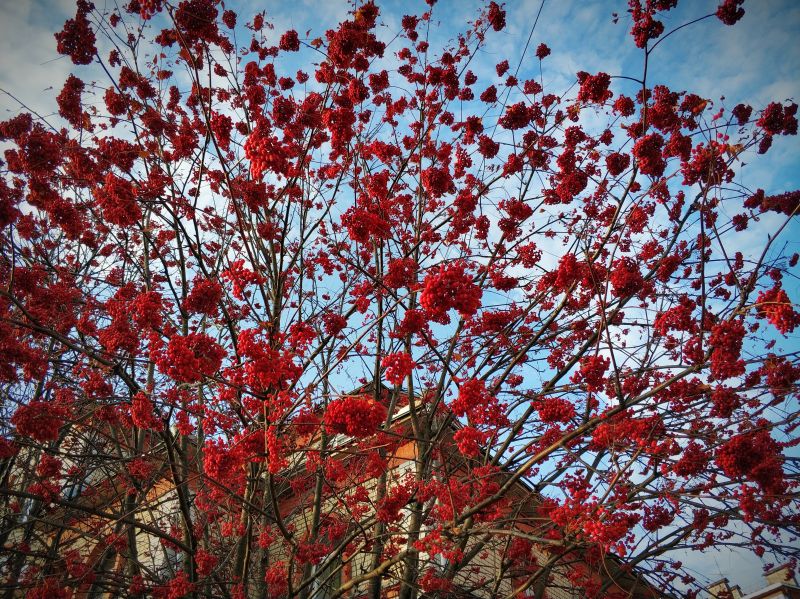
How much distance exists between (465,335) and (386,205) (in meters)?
2.17

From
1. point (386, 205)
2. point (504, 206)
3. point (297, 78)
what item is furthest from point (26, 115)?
point (504, 206)

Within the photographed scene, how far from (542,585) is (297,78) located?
775 centimetres

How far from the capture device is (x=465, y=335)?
7.11 metres

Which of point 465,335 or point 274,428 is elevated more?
point 465,335

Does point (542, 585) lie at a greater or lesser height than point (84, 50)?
lesser

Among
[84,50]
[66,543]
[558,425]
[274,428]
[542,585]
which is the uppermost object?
[84,50]

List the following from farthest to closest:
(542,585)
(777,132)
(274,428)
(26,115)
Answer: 1. (542,585)
2. (26,115)
3. (777,132)
4. (274,428)

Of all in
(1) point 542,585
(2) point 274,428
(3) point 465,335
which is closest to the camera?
(2) point 274,428

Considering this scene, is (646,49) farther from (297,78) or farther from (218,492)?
(218,492)

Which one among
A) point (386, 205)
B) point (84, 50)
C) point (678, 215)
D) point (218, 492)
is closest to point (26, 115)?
point (84, 50)

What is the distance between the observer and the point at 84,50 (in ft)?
18.5

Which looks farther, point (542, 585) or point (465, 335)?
point (465, 335)

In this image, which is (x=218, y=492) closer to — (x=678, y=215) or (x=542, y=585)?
(x=542, y=585)

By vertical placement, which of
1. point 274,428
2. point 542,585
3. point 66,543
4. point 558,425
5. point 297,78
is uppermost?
point 297,78
